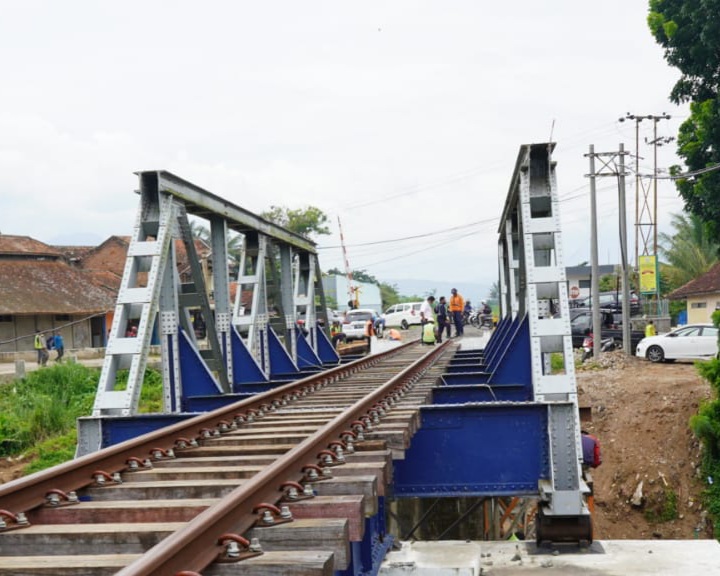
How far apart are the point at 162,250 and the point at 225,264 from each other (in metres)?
2.30

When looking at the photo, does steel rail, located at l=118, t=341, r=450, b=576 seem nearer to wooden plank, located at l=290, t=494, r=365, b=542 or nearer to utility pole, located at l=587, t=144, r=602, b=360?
wooden plank, located at l=290, t=494, r=365, b=542

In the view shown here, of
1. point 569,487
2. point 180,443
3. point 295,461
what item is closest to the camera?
point 295,461

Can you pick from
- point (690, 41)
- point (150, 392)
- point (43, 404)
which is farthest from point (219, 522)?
point (150, 392)

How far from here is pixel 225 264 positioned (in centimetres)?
1128

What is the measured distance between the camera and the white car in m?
28.5

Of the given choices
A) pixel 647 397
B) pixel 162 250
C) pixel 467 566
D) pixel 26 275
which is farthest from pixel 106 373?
pixel 26 275

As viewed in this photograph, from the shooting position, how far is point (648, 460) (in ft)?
62.5

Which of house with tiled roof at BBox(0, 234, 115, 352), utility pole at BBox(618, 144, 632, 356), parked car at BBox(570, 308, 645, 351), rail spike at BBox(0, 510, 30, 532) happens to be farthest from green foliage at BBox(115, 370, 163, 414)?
parked car at BBox(570, 308, 645, 351)

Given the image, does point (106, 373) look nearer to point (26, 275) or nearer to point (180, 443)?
point (180, 443)

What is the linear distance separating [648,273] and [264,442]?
32.4m

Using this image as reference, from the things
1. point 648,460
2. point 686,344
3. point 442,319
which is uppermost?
point 442,319

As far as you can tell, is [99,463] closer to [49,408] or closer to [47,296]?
[49,408]

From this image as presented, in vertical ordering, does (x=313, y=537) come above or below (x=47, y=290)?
below

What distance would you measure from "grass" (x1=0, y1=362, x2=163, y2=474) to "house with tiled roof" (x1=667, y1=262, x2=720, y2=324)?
27270 millimetres
